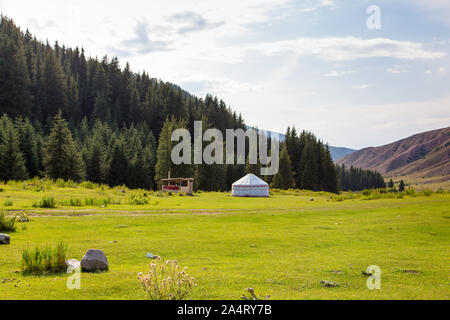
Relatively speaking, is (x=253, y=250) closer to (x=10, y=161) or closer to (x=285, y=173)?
(x=10, y=161)

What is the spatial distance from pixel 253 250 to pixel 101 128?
3014 inches

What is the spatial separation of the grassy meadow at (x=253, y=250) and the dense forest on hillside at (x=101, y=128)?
1297 inches

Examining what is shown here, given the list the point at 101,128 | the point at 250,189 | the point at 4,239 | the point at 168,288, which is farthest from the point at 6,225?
the point at 101,128

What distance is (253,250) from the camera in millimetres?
12250

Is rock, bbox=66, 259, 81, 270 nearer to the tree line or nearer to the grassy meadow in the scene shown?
the grassy meadow

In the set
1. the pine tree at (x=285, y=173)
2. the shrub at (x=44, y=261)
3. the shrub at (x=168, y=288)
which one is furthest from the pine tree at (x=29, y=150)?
the shrub at (x=168, y=288)

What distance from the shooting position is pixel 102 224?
17250mm

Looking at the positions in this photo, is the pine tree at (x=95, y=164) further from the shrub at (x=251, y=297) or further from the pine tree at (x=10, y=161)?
the shrub at (x=251, y=297)

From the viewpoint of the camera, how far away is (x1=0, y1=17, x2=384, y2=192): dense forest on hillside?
54219mm

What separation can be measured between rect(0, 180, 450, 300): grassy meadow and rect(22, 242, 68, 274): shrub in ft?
0.84

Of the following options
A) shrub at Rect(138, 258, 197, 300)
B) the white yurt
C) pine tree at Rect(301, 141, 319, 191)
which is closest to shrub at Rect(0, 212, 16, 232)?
shrub at Rect(138, 258, 197, 300)

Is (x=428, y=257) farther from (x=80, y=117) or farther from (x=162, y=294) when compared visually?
(x=80, y=117)

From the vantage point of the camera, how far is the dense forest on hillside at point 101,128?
5422 centimetres

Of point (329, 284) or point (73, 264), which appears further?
point (73, 264)
